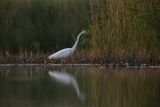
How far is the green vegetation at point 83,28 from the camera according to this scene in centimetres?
1816

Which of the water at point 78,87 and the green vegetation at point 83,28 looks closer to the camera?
the water at point 78,87

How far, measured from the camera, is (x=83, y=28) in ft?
69.3

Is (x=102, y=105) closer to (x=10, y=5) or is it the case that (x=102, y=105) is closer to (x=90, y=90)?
(x=90, y=90)

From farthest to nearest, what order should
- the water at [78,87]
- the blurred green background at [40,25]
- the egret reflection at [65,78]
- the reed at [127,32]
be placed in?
the blurred green background at [40,25]
the reed at [127,32]
the egret reflection at [65,78]
the water at [78,87]

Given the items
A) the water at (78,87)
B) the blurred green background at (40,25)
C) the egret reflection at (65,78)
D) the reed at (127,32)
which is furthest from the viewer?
the blurred green background at (40,25)

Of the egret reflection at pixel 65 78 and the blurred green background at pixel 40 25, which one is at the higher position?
the blurred green background at pixel 40 25

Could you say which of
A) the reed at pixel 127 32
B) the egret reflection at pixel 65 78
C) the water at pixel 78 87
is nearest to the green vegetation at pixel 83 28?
the reed at pixel 127 32

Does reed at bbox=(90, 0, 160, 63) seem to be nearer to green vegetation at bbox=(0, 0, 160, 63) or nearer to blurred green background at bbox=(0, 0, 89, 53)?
green vegetation at bbox=(0, 0, 160, 63)

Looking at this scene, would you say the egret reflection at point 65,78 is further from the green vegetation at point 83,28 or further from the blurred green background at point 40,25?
the blurred green background at point 40,25

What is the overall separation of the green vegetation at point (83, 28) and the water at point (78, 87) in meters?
0.92

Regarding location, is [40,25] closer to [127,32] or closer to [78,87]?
[127,32]

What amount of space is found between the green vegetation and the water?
36.3 inches

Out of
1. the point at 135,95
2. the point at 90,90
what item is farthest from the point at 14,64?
the point at 135,95

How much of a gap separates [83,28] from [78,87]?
6.56 meters
